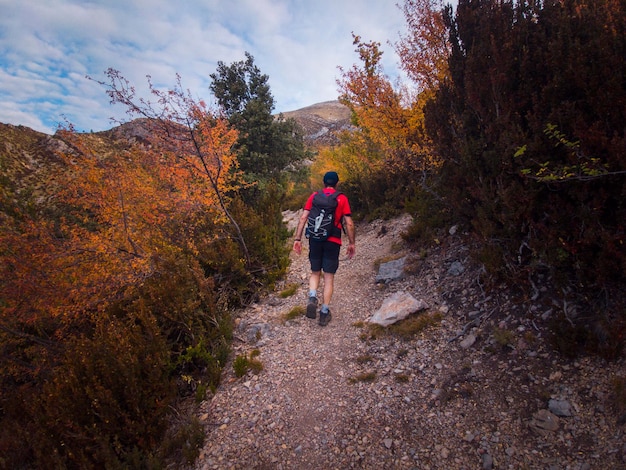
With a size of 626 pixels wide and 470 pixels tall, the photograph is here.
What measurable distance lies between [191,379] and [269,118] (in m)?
15.0

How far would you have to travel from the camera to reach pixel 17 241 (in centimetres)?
535

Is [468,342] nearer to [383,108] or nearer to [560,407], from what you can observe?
[560,407]

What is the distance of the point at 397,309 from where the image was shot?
447 cm

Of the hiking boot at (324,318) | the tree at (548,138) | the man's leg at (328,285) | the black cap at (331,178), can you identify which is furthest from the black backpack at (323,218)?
the tree at (548,138)

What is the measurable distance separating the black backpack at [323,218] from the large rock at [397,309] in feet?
4.51

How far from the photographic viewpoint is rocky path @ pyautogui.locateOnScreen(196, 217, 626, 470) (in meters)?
2.32

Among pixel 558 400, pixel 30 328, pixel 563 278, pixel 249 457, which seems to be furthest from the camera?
pixel 30 328

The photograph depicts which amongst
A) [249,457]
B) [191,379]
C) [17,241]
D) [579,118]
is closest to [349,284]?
[191,379]

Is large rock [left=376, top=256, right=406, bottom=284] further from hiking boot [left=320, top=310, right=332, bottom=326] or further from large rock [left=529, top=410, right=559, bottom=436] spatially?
large rock [left=529, top=410, right=559, bottom=436]

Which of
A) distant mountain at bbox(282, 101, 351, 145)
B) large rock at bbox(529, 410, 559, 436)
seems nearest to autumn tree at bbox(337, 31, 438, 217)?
large rock at bbox(529, 410, 559, 436)

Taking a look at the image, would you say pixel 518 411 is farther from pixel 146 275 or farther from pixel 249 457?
pixel 146 275

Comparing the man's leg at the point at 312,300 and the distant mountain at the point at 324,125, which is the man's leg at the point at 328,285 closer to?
the man's leg at the point at 312,300

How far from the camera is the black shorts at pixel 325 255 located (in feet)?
15.5

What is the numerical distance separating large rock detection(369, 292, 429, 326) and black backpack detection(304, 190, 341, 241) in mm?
1374
